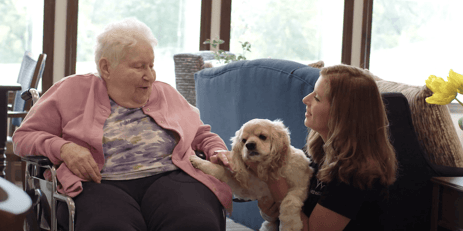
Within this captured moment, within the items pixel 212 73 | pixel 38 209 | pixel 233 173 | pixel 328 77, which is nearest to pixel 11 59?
pixel 212 73

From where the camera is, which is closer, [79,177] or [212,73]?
[79,177]

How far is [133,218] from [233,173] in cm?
38

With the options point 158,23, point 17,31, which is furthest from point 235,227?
point 17,31

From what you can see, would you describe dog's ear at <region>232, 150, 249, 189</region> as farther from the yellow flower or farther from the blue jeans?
the yellow flower

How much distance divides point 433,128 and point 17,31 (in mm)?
4078

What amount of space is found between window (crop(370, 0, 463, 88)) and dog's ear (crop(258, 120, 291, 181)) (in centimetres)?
477

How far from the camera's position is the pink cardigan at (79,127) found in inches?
57.8

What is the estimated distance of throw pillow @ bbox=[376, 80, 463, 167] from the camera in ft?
5.78

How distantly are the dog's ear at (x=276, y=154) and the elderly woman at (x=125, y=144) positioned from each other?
0.18 metres

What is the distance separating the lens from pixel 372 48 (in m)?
5.89

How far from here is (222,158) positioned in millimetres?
1562

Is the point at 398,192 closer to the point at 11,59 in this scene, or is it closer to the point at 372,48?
the point at 11,59

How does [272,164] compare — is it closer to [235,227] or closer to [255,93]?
[255,93]

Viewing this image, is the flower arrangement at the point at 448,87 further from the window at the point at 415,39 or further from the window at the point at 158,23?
the window at the point at 415,39
